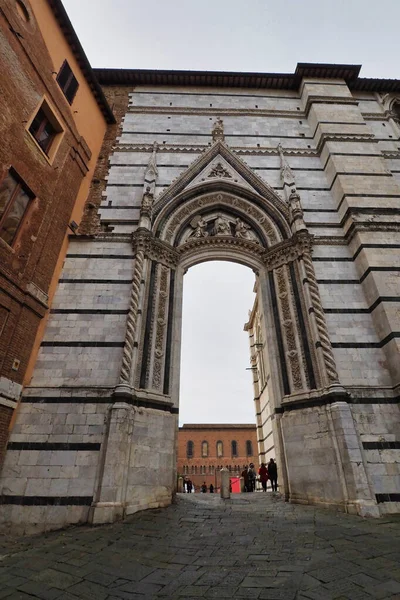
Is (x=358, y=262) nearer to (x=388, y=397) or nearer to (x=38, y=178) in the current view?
(x=388, y=397)

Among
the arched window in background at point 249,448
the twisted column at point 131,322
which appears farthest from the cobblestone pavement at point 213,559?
the arched window in background at point 249,448

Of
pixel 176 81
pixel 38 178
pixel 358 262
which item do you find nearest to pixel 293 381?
pixel 358 262

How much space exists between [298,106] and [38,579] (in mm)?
17196

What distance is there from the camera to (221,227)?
10.6 metres

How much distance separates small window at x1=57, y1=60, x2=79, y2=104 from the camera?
9.80m

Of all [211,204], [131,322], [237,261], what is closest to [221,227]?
[211,204]

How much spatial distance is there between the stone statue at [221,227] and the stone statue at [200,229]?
0.37 metres

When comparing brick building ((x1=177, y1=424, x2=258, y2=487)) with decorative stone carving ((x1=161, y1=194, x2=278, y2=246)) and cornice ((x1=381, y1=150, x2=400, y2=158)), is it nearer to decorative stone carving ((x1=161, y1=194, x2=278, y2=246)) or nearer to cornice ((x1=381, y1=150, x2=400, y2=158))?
decorative stone carving ((x1=161, y1=194, x2=278, y2=246))

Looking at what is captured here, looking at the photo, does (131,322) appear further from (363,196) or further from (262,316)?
(363,196)

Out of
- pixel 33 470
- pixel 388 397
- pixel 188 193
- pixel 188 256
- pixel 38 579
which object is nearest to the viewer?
pixel 38 579

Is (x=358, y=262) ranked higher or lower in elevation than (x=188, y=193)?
lower

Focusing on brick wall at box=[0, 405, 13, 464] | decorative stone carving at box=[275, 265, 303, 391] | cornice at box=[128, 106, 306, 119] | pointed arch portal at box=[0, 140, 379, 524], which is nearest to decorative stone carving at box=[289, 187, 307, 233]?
pointed arch portal at box=[0, 140, 379, 524]

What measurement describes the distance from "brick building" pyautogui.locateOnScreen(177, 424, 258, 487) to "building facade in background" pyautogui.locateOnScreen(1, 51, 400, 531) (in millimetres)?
25383

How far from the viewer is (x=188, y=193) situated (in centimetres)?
1105
